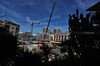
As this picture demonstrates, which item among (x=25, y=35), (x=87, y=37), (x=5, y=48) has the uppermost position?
(x=25, y=35)

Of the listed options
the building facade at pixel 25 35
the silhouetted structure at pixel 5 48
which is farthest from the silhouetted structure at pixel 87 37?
the building facade at pixel 25 35

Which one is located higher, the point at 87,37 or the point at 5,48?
the point at 87,37

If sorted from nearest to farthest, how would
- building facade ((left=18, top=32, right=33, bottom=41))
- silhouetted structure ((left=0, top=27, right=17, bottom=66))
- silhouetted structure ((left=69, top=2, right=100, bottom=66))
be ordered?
silhouetted structure ((left=0, top=27, right=17, bottom=66)), silhouetted structure ((left=69, top=2, right=100, bottom=66)), building facade ((left=18, top=32, right=33, bottom=41))

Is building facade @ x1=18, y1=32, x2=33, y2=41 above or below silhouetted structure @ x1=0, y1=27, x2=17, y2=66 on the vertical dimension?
above

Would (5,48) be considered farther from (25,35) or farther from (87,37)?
(25,35)

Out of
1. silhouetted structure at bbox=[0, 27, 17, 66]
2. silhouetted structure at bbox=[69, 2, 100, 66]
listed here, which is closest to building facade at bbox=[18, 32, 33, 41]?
silhouetted structure at bbox=[0, 27, 17, 66]

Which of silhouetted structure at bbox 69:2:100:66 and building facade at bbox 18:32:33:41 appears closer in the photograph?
silhouetted structure at bbox 69:2:100:66

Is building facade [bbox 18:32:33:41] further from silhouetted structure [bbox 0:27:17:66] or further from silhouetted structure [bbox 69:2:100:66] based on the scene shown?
silhouetted structure [bbox 69:2:100:66]

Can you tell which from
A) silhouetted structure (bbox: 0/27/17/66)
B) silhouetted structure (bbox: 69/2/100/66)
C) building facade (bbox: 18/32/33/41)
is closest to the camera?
silhouetted structure (bbox: 0/27/17/66)

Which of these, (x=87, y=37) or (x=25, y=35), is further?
(x=25, y=35)

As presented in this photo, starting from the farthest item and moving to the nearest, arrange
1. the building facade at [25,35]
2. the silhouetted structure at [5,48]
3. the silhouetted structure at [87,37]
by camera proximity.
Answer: the building facade at [25,35]
the silhouetted structure at [87,37]
the silhouetted structure at [5,48]

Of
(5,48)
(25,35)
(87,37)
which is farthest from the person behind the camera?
(25,35)

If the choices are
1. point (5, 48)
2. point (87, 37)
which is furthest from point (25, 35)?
point (87, 37)

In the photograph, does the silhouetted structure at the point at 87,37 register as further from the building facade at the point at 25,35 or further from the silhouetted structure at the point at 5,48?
the building facade at the point at 25,35
